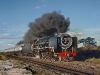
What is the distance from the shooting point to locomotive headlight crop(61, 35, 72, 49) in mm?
24953

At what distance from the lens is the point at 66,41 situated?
82.5 feet

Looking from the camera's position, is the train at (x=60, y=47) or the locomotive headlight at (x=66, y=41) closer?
the train at (x=60, y=47)

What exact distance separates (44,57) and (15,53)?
19804 mm

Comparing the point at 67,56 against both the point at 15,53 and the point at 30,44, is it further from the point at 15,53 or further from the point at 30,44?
the point at 15,53

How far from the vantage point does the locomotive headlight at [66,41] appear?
24953 millimetres

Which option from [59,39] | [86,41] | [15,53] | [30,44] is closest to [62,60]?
[59,39]

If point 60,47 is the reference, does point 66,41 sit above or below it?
above

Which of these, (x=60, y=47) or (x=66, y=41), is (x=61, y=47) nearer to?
(x=60, y=47)

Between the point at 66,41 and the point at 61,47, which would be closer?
the point at 61,47

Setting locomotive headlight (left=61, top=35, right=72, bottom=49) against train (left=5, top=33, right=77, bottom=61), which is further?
locomotive headlight (left=61, top=35, right=72, bottom=49)

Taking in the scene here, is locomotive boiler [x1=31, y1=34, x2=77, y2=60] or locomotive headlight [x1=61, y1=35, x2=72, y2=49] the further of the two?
locomotive headlight [x1=61, y1=35, x2=72, y2=49]

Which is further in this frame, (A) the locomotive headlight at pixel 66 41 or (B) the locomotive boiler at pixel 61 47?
(A) the locomotive headlight at pixel 66 41

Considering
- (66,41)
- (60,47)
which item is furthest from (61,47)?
(66,41)

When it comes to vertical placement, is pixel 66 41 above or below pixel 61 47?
above
